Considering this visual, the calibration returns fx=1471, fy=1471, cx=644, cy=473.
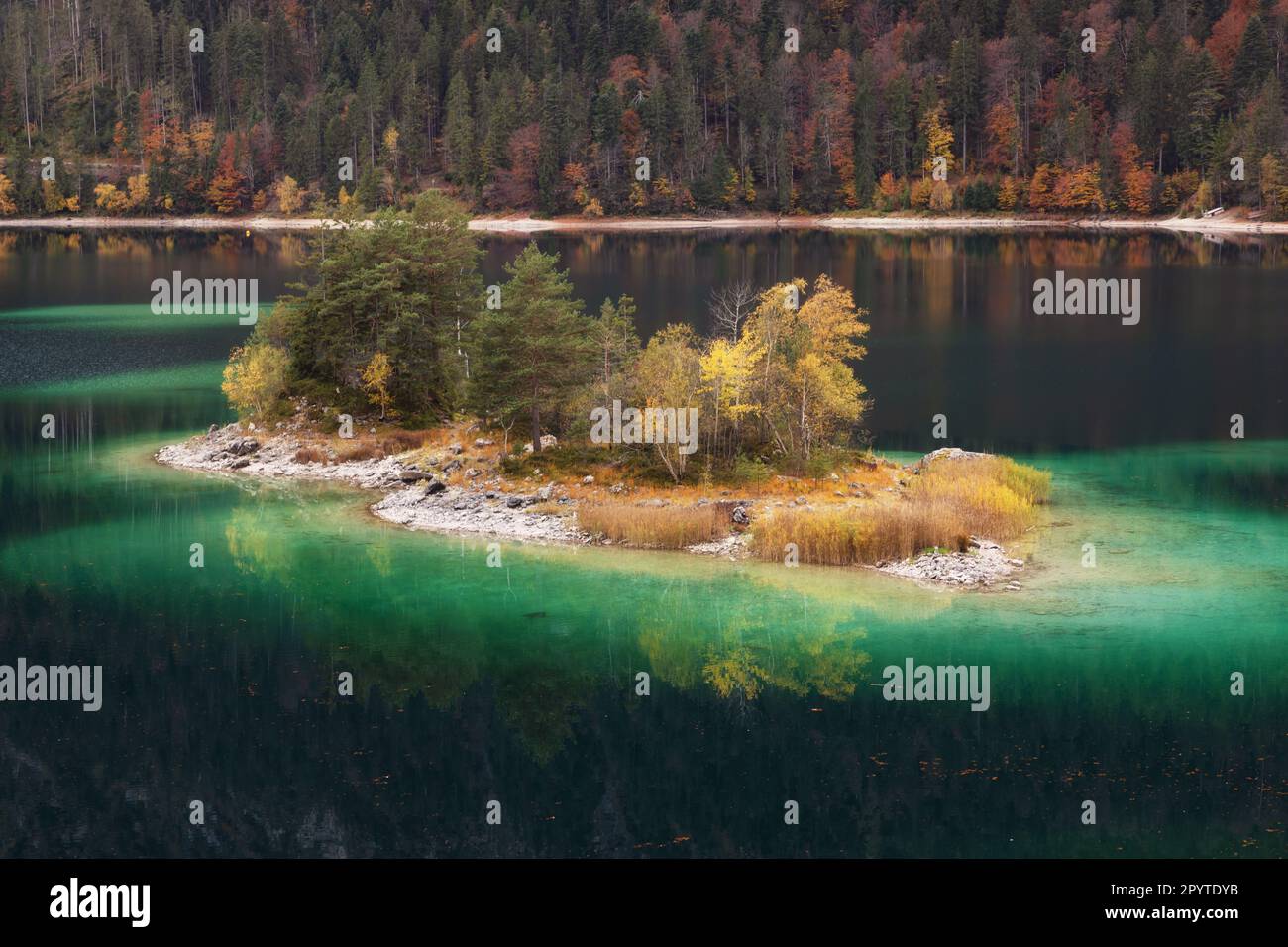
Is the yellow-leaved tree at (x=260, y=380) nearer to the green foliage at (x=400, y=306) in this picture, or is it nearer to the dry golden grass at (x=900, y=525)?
the green foliage at (x=400, y=306)

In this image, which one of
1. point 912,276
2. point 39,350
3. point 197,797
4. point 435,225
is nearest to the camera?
point 197,797

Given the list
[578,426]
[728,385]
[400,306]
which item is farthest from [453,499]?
[400,306]

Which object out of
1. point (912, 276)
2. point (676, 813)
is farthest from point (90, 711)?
point (912, 276)

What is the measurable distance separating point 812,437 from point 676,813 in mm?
24828

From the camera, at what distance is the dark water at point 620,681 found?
26500 millimetres

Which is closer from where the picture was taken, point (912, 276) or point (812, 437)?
point (812, 437)

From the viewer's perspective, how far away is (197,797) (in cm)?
2786

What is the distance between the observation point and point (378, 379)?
189 ft

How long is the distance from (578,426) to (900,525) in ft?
42.8

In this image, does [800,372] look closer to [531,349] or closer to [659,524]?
[659,524]

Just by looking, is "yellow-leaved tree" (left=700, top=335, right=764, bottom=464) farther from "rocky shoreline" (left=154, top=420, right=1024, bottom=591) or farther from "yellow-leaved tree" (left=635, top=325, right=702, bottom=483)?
"rocky shoreline" (left=154, top=420, right=1024, bottom=591)

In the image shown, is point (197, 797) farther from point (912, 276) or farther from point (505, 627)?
point (912, 276)

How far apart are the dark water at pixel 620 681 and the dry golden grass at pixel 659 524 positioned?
3.49 ft

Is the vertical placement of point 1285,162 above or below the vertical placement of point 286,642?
above
